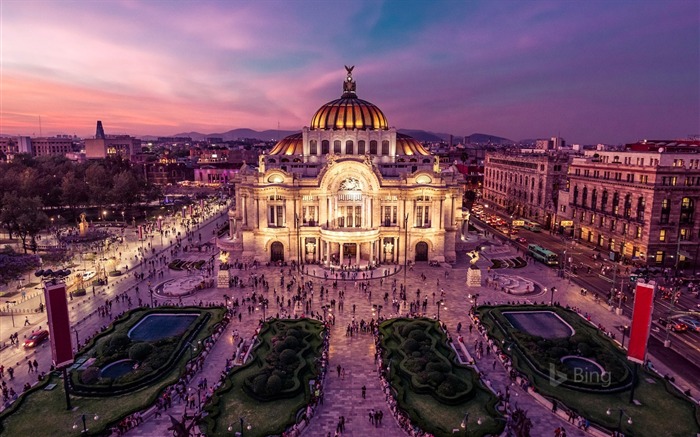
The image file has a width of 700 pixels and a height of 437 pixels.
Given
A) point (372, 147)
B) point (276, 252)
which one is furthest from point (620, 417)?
point (372, 147)

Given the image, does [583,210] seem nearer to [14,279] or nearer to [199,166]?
[14,279]

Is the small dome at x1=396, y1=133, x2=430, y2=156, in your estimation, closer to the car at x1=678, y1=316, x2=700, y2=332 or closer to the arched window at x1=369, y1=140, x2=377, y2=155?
the arched window at x1=369, y1=140, x2=377, y2=155

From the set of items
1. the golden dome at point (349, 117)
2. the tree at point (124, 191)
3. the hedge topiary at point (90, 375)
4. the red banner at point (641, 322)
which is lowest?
the hedge topiary at point (90, 375)

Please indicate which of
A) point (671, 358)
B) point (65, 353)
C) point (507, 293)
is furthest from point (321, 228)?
point (671, 358)

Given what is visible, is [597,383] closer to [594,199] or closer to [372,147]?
[372,147]

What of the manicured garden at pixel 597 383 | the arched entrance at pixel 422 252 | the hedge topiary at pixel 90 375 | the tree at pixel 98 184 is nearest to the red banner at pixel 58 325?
the hedge topiary at pixel 90 375

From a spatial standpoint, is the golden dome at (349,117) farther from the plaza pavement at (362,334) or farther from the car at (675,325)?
the car at (675,325)

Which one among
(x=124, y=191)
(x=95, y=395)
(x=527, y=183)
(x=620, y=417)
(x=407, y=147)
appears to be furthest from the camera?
(x=124, y=191)
